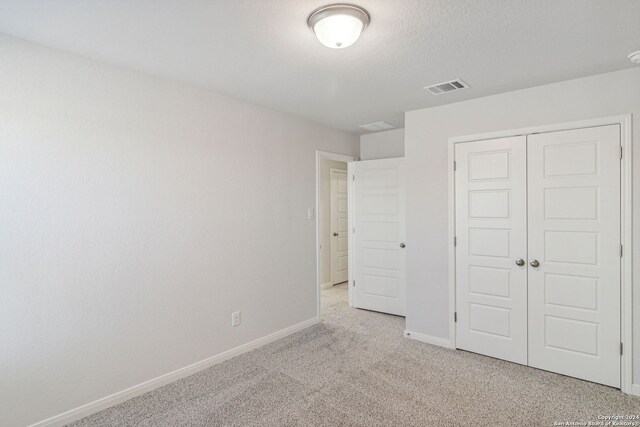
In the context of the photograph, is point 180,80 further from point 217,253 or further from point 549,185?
point 549,185

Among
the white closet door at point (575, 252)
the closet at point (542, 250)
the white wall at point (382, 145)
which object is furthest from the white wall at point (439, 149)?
the white wall at point (382, 145)

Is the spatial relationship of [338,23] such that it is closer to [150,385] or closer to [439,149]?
[439,149]

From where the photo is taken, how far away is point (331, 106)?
3.44m

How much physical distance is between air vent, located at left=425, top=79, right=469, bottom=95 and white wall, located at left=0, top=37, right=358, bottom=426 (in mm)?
1656

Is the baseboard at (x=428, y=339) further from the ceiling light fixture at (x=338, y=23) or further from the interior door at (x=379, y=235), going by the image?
the ceiling light fixture at (x=338, y=23)

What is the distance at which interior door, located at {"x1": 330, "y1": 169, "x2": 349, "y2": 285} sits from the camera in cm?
598

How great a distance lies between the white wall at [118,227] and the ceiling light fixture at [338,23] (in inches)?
59.8

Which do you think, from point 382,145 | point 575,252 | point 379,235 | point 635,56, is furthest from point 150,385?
point 635,56

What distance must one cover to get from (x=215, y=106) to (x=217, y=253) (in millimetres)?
1355

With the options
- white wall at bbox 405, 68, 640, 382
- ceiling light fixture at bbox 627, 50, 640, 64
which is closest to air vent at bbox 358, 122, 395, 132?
white wall at bbox 405, 68, 640, 382

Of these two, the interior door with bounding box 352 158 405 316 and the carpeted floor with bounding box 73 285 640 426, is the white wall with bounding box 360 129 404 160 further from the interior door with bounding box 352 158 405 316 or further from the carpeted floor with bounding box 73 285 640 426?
the carpeted floor with bounding box 73 285 640 426

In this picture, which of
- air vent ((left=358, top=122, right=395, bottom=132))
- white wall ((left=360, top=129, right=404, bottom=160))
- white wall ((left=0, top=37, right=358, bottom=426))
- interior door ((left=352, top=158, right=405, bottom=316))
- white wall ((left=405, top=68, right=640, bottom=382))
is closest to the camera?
white wall ((left=0, top=37, right=358, bottom=426))

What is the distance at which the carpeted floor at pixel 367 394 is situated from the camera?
88.0 inches

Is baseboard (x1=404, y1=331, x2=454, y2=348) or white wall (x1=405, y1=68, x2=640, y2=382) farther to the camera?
baseboard (x1=404, y1=331, x2=454, y2=348)
